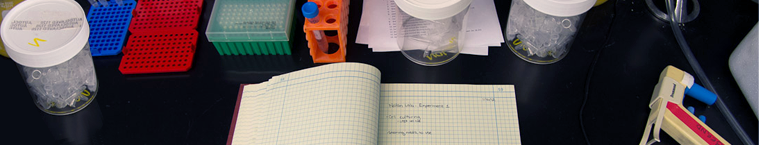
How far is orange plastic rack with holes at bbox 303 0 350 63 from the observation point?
0.78m

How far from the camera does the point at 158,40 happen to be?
90 centimetres

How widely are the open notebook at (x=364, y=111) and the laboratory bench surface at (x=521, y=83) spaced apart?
3 cm

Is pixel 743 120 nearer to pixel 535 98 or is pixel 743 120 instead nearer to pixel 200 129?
pixel 535 98

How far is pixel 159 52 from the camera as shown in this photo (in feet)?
2.89

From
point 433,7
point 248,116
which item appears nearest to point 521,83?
point 433,7

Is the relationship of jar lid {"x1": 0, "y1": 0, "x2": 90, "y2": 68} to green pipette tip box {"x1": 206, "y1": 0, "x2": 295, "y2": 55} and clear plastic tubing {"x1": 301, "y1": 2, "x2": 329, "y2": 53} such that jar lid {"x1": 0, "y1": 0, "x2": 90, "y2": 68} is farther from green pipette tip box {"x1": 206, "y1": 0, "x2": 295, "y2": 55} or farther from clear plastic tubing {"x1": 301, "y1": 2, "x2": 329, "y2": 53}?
clear plastic tubing {"x1": 301, "y1": 2, "x2": 329, "y2": 53}

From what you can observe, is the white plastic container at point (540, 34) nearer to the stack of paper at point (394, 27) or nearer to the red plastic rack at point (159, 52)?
the stack of paper at point (394, 27)

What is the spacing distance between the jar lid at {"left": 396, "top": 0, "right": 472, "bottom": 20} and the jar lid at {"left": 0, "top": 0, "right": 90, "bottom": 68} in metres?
0.50

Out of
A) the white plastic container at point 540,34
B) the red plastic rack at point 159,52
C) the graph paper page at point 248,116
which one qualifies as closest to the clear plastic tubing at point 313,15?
the graph paper page at point 248,116

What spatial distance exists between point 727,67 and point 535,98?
1.20 feet

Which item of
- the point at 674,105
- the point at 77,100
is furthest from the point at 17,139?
the point at 674,105

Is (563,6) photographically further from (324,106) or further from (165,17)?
(165,17)

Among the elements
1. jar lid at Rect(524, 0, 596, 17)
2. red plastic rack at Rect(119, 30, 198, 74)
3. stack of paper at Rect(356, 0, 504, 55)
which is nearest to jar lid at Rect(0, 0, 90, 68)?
red plastic rack at Rect(119, 30, 198, 74)

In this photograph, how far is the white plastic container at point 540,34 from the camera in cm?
86
